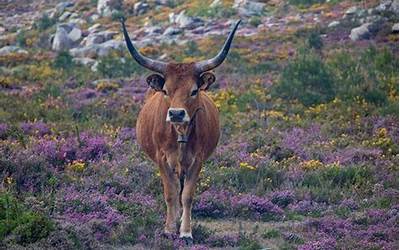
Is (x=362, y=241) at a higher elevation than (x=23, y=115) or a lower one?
higher

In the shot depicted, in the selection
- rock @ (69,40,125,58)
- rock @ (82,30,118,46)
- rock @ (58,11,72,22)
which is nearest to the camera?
rock @ (69,40,125,58)

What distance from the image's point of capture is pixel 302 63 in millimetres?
22297

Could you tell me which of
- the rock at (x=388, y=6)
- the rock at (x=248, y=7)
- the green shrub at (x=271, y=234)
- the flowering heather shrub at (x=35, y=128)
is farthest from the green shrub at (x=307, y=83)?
the rock at (x=248, y=7)

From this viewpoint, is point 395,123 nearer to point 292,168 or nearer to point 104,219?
point 292,168

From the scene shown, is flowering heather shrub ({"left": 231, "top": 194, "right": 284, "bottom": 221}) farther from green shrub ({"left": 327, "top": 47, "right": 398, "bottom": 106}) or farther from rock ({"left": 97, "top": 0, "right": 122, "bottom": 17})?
rock ({"left": 97, "top": 0, "right": 122, "bottom": 17})

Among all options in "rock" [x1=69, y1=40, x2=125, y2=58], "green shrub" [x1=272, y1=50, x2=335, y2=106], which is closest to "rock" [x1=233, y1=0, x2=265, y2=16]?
"rock" [x1=69, y1=40, x2=125, y2=58]

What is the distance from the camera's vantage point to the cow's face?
9367mm

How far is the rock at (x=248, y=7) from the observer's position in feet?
154

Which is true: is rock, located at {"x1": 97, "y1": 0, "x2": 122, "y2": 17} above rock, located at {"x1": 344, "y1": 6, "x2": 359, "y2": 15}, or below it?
below

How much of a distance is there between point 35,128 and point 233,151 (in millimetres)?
4739

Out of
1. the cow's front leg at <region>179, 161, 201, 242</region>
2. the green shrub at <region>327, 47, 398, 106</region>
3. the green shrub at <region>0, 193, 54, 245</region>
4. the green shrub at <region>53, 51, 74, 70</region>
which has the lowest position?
the green shrub at <region>53, 51, 74, 70</region>

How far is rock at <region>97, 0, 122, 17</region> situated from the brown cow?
139 ft

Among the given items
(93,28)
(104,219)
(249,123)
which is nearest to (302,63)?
(249,123)

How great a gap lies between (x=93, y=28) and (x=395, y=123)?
3095 cm
